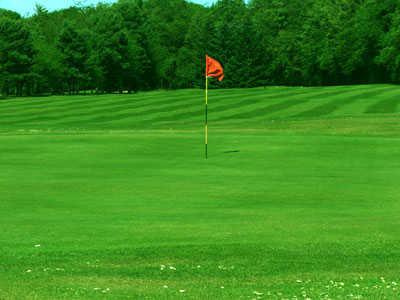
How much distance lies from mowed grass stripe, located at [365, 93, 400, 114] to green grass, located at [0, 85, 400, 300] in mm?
20163

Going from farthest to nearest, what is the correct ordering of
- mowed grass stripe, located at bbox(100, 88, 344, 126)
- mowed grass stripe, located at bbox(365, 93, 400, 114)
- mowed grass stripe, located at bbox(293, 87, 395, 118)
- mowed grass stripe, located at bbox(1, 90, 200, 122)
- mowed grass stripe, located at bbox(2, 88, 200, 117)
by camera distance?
mowed grass stripe, located at bbox(2, 88, 200, 117) < mowed grass stripe, located at bbox(1, 90, 200, 122) < mowed grass stripe, located at bbox(365, 93, 400, 114) < mowed grass stripe, located at bbox(293, 87, 395, 118) < mowed grass stripe, located at bbox(100, 88, 344, 126)

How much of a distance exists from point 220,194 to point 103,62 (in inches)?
4182

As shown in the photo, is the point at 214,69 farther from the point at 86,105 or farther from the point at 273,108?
the point at 86,105

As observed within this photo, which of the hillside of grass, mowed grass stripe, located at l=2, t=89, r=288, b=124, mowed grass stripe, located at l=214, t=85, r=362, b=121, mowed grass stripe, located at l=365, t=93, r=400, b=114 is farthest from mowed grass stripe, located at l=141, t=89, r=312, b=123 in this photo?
mowed grass stripe, located at l=365, t=93, r=400, b=114

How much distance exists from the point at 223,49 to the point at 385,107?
249 ft

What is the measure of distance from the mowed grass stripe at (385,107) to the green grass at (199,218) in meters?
20.2

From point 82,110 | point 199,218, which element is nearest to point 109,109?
point 82,110

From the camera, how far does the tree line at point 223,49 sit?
114188 mm

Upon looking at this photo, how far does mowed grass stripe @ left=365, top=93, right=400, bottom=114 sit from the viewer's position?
1992 inches

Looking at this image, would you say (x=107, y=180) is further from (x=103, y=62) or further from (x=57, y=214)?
(x=103, y=62)

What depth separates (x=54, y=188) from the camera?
58.7 feet

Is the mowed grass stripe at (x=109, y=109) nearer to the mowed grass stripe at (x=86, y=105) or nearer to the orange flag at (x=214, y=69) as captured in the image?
the mowed grass stripe at (x=86, y=105)

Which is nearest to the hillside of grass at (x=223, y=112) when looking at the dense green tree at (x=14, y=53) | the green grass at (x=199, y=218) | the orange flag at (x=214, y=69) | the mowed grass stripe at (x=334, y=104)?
the mowed grass stripe at (x=334, y=104)

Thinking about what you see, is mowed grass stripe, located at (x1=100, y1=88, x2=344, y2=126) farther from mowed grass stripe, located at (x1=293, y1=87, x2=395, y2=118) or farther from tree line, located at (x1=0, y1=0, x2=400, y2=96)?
tree line, located at (x1=0, y1=0, x2=400, y2=96)
